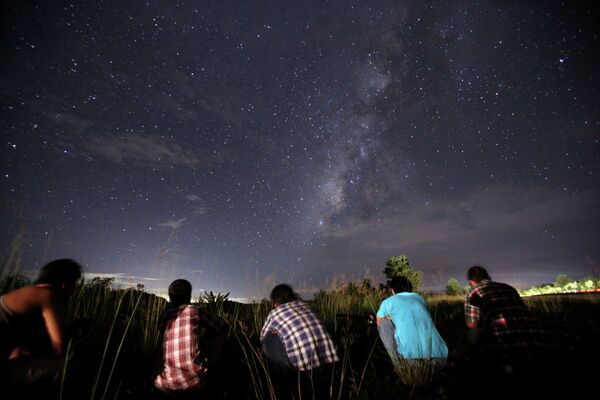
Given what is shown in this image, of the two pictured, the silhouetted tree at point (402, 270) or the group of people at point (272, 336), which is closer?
the group of people at point (272, 336)

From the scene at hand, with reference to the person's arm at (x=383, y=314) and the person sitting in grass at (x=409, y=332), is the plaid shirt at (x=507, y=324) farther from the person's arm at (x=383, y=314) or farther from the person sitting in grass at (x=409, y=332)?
the person's arm at (x=383, y=314)

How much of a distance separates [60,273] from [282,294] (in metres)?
2.49

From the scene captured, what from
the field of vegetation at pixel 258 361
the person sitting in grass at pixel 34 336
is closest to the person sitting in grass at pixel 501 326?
the field of vegetation at pixel 258 361

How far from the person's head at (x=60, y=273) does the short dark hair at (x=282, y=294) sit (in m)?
2.29

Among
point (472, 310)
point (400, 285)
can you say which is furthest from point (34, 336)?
point (472, 310)

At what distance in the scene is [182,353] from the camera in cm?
294

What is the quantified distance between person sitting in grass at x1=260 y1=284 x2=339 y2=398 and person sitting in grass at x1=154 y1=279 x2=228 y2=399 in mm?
646

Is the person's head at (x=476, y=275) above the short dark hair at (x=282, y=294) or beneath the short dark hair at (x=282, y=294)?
above

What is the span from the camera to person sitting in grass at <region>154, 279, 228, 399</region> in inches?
114

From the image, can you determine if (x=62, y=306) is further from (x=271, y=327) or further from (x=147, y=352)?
(x=271, y=327)

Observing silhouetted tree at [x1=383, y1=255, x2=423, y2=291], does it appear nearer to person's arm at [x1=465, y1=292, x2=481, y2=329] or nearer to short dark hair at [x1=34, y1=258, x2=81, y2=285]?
person's arm at [x1=465, y1=292, x2=481, y2=329]

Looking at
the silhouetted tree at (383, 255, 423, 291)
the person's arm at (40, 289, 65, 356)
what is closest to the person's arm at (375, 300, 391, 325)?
the person's arm at (40, 289, 65, 356)

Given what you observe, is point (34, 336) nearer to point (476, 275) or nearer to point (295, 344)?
point (295, 344)

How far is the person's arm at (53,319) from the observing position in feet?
7.75
